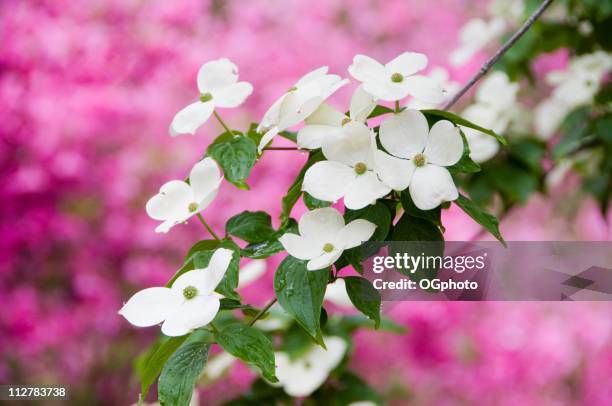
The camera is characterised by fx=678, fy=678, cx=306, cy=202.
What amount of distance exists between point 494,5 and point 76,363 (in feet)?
5.66

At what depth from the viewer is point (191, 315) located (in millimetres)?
502

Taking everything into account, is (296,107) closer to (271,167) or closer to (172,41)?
(271,167)

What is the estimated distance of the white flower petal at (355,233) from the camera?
0.51m

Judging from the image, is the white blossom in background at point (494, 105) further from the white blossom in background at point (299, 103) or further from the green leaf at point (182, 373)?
the green leaf at point (182, 373)

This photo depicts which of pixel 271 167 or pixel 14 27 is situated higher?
pixel 14 27

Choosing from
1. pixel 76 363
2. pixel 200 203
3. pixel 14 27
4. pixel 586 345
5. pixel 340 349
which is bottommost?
pixel 586 345

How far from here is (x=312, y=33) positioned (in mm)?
2953

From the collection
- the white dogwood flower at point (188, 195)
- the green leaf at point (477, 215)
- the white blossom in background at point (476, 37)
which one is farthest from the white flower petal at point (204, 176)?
the white blossom in background at point (476, 37)

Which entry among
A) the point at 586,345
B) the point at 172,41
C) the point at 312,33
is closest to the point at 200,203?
the point at 172,41

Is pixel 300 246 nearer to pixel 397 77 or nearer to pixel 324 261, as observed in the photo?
pixel 324 261

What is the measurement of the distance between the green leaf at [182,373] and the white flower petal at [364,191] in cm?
16

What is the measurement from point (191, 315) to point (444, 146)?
0.23m

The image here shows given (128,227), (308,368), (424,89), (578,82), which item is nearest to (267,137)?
(424,89)

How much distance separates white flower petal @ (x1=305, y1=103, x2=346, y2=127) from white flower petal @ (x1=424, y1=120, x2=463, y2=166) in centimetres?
8
